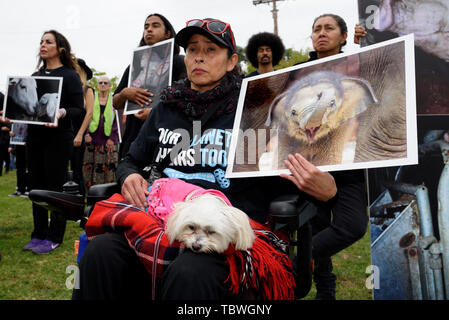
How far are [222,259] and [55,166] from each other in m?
2.80

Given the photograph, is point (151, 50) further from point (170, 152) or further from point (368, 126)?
point (368, 126)

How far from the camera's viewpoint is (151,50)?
119 inches

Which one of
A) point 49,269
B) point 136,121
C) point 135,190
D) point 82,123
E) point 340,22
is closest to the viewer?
point 135,190

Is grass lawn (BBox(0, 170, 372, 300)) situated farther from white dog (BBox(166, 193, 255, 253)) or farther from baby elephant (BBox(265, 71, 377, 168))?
baby elephant (BBox(265, 71, 377, 168))

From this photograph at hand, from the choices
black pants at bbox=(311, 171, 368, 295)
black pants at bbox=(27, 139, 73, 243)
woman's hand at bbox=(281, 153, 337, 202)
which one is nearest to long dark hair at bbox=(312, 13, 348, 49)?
black pants at bbox=(311, 171, 368, 295)

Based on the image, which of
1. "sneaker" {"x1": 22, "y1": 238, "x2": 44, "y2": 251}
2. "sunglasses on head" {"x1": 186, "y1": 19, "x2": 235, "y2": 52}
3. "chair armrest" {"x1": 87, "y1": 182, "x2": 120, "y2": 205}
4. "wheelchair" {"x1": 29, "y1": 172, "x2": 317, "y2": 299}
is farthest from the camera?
"sneaker" {"x1": 22, "y1": 238, "x2": 44, "y2": 251}

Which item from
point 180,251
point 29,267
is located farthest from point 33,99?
point 180,251

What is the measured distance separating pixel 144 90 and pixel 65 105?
124 cm

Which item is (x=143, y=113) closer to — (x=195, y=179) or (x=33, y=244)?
(x=195, y=179)

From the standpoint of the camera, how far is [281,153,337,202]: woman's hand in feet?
4.91

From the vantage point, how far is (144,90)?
289 cm

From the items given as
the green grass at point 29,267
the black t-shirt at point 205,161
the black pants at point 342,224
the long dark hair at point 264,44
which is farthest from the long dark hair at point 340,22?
the green grass at point 29,267

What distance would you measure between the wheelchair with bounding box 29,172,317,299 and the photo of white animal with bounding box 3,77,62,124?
184cm

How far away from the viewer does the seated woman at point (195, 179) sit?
127cm
